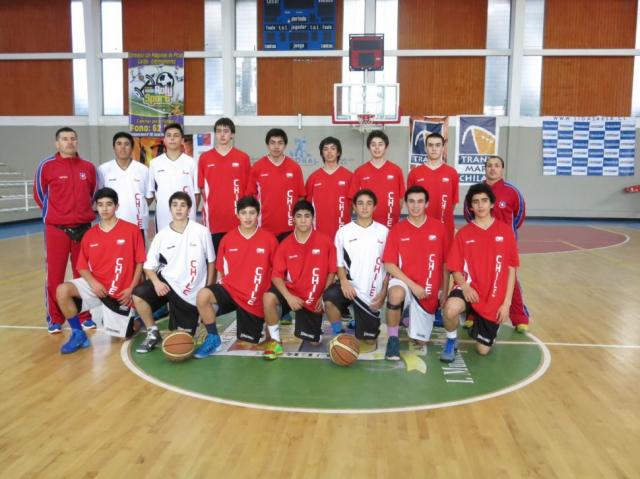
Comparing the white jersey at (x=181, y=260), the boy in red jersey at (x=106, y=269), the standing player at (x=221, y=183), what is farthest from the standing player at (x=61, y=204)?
the standing player at (x=221, y=183)

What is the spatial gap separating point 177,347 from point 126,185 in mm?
1876

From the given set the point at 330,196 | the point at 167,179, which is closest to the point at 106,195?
the point at 167,179

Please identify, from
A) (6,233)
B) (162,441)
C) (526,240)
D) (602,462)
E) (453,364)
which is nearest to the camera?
(602,462)

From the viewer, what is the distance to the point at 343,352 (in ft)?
12.6

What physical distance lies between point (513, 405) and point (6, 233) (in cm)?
1163

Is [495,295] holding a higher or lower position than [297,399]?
higher

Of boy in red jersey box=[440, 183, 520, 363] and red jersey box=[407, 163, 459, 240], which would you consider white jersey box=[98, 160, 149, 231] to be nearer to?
red jersey box=[407, 163, 459, 240]

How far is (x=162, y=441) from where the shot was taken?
2.81 meters

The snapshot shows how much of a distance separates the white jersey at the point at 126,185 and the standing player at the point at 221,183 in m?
0.58

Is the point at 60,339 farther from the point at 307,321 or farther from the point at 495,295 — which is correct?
the point at 495,295

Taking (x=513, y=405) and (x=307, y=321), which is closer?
(x=513, y=405)

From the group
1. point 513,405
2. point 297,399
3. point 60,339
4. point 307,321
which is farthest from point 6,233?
point 513,405

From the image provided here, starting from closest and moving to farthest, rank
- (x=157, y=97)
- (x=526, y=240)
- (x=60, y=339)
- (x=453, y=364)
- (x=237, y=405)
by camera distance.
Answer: (x=237, y=405) < (x=453, y=364) < (x=60, y=339) < (x=526, y=240) < (x=157, y=97)

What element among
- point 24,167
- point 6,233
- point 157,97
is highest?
point 157,97
